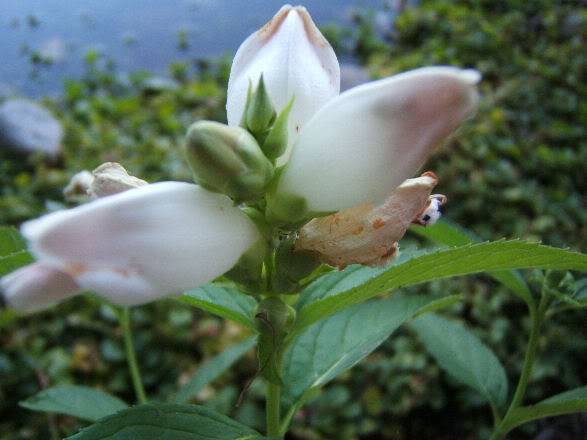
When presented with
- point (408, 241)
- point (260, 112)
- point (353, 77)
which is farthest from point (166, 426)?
point (353, 77)

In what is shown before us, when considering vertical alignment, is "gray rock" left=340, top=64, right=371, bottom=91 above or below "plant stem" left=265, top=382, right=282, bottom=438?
below

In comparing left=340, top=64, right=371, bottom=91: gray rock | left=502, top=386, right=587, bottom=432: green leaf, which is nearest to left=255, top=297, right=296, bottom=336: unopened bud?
left=502, top=386, right=587, bottom=432: green leaf

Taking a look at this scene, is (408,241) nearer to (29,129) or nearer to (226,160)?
(226,160)

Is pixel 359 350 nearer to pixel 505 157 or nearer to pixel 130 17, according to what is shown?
pixel 505 157

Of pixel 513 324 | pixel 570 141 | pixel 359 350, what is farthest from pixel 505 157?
pixel 359 350

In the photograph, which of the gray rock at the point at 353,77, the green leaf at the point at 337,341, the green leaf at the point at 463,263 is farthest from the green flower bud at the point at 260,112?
the gray rock at the point at 353,77

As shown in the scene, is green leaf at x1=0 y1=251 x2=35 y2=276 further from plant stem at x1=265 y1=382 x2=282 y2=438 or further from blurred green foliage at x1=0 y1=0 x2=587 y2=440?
blurred green foliage at x1=0 y1=0 x2=587 y2=440

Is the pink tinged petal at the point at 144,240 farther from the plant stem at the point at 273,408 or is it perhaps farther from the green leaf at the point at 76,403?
the green leaf at the point at 76,403

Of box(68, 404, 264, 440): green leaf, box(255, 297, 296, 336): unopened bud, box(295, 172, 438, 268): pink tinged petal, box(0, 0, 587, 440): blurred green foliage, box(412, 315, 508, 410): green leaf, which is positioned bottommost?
box(0, 0, 587, 440): blurred green foliage
